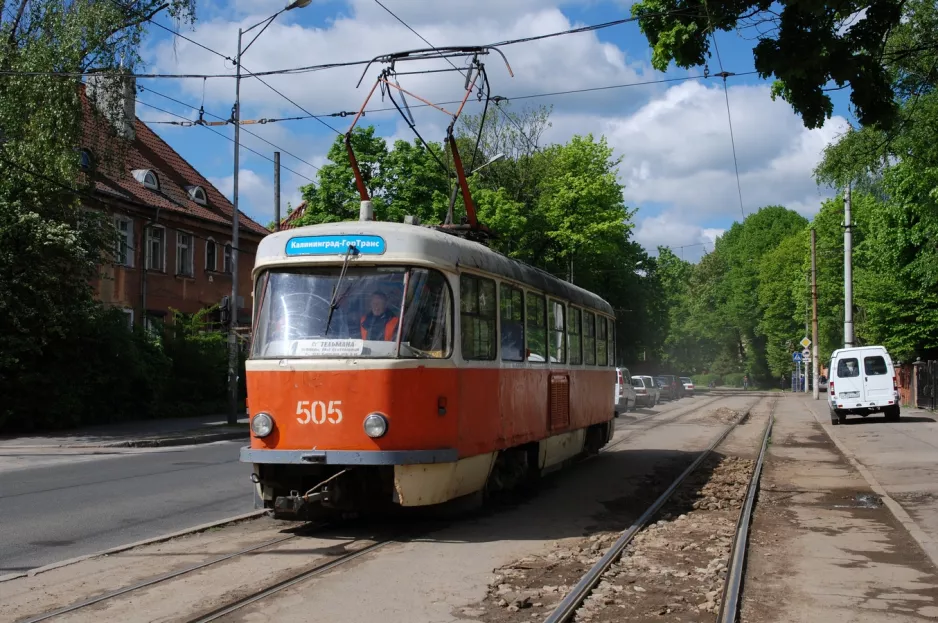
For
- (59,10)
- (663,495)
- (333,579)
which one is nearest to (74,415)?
(59,10)

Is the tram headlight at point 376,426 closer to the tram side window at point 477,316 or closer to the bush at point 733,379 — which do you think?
the tram side window at point 477,316

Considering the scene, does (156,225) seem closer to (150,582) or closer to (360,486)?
(360,486)

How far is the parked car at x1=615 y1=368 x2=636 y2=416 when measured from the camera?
39.8 meters

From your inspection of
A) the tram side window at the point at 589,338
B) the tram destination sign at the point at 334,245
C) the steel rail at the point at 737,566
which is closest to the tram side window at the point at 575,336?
the tram side window at the point at 589,338

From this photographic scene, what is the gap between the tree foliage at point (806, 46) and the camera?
9.41 meters

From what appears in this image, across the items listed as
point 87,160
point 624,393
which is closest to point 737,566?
point 87,160

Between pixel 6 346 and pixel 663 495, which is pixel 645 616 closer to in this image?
pixel 663 495

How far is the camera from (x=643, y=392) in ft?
154

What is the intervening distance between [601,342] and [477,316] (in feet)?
22.7

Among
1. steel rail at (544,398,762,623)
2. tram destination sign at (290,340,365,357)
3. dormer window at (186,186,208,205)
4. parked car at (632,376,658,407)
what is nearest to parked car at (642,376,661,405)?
parked car at (632,376,658,407)

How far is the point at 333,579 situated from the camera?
743 cm

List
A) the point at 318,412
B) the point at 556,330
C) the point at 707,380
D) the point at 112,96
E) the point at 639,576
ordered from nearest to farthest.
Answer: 1. the point at 639,576
2. the point at 318,412
3. the point at 556,330
4. the point at 112,96
5. the point at 707,380

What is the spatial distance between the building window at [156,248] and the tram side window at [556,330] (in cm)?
2384

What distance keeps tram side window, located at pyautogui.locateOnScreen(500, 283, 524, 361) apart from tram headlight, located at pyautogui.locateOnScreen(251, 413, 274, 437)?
2727 millimetres
